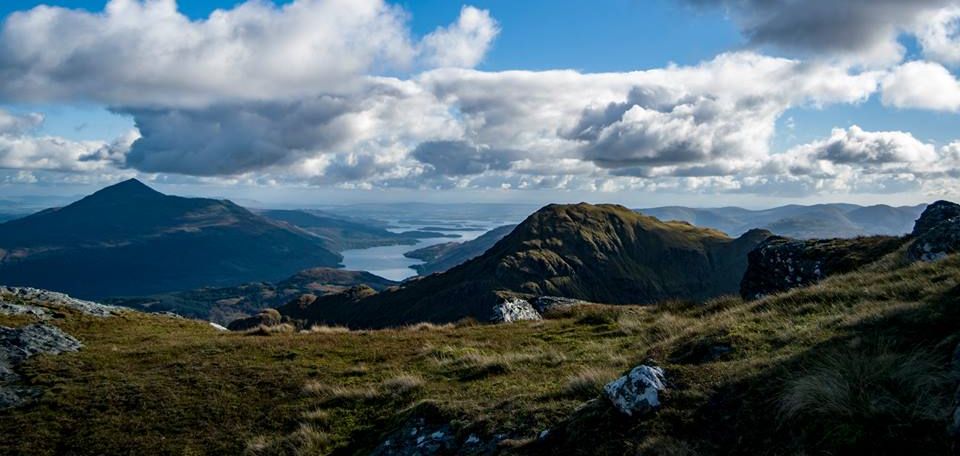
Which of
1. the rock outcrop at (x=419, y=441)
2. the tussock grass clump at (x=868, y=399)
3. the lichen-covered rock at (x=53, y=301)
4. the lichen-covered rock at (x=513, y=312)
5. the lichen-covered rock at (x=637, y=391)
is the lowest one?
the lichen-covered rock at (x=513, y=312)

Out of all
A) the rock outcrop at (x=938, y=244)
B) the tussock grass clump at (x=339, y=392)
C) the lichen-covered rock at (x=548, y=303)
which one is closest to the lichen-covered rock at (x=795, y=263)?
the rock outcrop at (x=938, y=244)

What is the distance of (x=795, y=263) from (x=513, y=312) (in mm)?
20198

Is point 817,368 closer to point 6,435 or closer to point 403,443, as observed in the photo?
point 403,443

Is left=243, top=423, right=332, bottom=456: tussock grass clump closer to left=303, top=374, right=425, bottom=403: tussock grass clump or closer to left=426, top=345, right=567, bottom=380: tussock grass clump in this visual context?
left=303, top=374, right=425, bottom=403: tussock grass clump

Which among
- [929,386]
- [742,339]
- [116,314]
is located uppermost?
[929,386]

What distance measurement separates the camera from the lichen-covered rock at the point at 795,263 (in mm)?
31484

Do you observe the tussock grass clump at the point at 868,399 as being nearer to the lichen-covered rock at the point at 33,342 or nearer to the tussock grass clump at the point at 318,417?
the tussock grass clump at the point at 318,417

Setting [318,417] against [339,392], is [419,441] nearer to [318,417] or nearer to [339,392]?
[318,417]

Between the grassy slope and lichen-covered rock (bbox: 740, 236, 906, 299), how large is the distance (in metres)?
10.2

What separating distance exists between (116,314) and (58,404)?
74.4 ft

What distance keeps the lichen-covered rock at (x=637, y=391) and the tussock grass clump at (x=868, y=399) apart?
1.87 m

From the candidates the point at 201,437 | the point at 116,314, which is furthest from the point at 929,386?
the point at 116,314

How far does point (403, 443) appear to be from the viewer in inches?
416

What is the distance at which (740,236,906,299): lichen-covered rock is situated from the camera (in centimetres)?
3148
